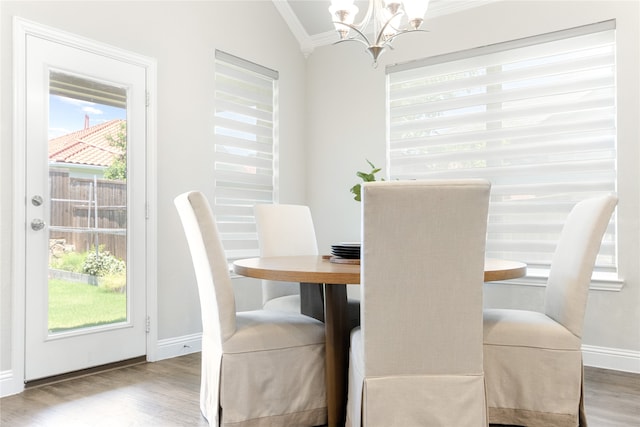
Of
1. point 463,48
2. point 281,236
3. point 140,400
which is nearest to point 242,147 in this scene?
point 281,236

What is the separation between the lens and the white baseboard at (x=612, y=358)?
3010 mm

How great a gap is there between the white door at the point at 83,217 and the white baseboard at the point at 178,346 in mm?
122

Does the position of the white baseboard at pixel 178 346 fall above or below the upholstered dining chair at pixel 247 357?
below

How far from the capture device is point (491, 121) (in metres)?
3.58

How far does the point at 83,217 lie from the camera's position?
288cm

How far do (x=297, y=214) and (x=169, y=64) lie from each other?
1.36 m

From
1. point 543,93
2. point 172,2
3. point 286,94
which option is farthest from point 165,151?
point 543,93

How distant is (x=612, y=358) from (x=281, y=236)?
7.26ft

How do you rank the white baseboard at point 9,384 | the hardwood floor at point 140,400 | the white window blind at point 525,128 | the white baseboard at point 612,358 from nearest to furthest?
the hardwood floor at point 140,400 < the white baseboard at point 9,384 < the white baseboard at point 612,358 < the white window blind at point 525,128

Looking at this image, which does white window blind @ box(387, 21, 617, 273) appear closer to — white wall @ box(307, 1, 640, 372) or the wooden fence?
white wall @ box(307, 1, 640, 372)

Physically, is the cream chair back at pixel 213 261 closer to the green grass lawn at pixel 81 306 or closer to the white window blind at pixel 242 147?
the green grass lawn at pixel 81 306

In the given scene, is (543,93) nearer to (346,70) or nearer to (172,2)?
(346,70)

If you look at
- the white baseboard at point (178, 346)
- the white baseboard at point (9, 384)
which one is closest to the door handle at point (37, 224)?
the white baseboard at point (9, 384)

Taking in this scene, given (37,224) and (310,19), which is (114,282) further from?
(310,19)
